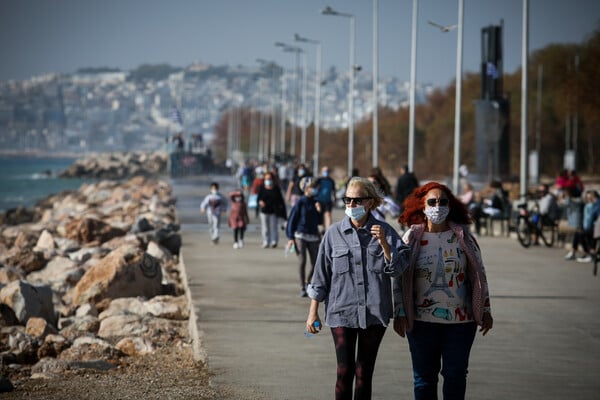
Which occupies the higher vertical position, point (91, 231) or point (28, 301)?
point (28, 301)

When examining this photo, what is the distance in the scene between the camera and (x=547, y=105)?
8750cm

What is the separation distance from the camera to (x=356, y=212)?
818 cm

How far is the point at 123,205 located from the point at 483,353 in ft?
141

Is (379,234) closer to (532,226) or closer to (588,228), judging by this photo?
(588,228)

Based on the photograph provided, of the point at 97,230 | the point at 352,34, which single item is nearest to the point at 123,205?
the point at 352,34

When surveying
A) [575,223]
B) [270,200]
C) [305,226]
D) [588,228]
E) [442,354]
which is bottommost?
[575,223]

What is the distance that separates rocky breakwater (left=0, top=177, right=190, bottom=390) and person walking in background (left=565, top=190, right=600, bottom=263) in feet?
21.6

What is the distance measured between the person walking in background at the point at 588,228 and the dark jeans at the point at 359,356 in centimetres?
1347

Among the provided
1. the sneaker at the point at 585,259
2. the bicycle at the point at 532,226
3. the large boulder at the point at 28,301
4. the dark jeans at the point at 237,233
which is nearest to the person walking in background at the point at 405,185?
the bicycle at the point at 532,226

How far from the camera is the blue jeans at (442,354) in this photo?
7.99 metres

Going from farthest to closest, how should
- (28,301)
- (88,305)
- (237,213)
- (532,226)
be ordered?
(532,226) < (237,213) < (88,305) < (28,301)

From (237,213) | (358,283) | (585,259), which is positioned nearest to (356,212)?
(358,283)

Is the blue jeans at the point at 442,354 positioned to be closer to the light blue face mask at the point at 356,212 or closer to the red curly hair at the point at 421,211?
the red curly hair at the point at 421,211

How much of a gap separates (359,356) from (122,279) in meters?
11.6
